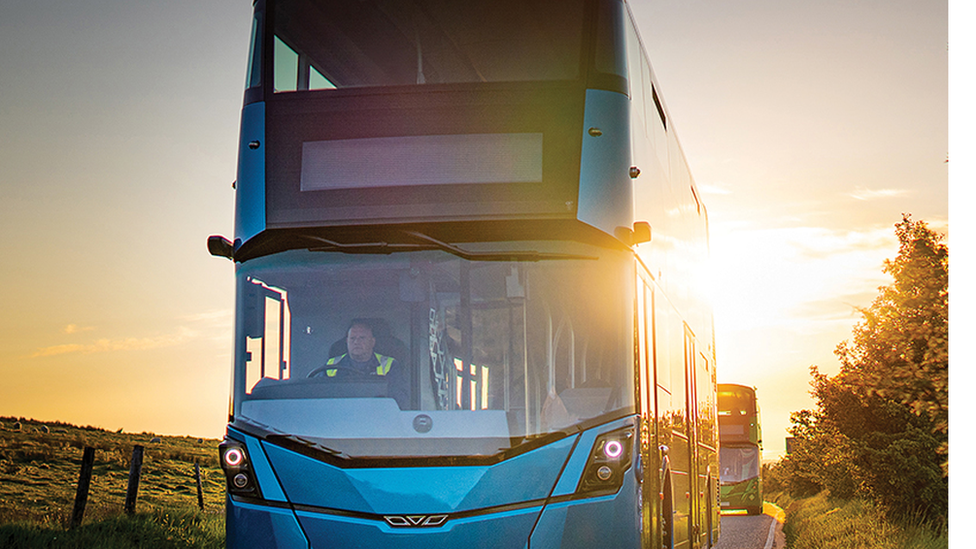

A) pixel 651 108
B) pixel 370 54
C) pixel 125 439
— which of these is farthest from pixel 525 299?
pixel 125 439

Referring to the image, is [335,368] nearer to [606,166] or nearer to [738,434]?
[606,166]

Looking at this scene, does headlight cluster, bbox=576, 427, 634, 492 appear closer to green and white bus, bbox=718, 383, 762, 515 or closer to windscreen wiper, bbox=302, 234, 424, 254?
windscreen wiper, bbox=302, 234, 424, 254

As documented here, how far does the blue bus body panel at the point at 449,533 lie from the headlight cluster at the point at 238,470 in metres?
0.57

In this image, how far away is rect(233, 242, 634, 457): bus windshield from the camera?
5.45m

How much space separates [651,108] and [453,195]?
2673mm

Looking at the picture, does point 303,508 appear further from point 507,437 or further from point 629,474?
point 629,474

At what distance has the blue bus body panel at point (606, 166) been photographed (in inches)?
228

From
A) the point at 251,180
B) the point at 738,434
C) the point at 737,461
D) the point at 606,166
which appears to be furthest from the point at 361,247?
the point at 737,461

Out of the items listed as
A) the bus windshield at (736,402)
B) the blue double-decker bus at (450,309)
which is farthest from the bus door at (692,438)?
the bus windshield at (736,402)

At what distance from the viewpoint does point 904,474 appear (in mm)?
20203

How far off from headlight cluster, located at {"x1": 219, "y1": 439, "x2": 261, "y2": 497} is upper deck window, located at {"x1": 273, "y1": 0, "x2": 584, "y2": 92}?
222 cm

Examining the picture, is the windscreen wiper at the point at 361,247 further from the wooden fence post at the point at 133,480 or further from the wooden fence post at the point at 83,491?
the wooden fence post at the point at 133,480

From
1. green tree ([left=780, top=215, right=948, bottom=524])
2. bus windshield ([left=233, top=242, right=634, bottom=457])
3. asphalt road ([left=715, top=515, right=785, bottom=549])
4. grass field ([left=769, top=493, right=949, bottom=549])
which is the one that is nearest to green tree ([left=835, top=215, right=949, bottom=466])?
green tree ([left=780, top=215, right=948, bottom=524])
